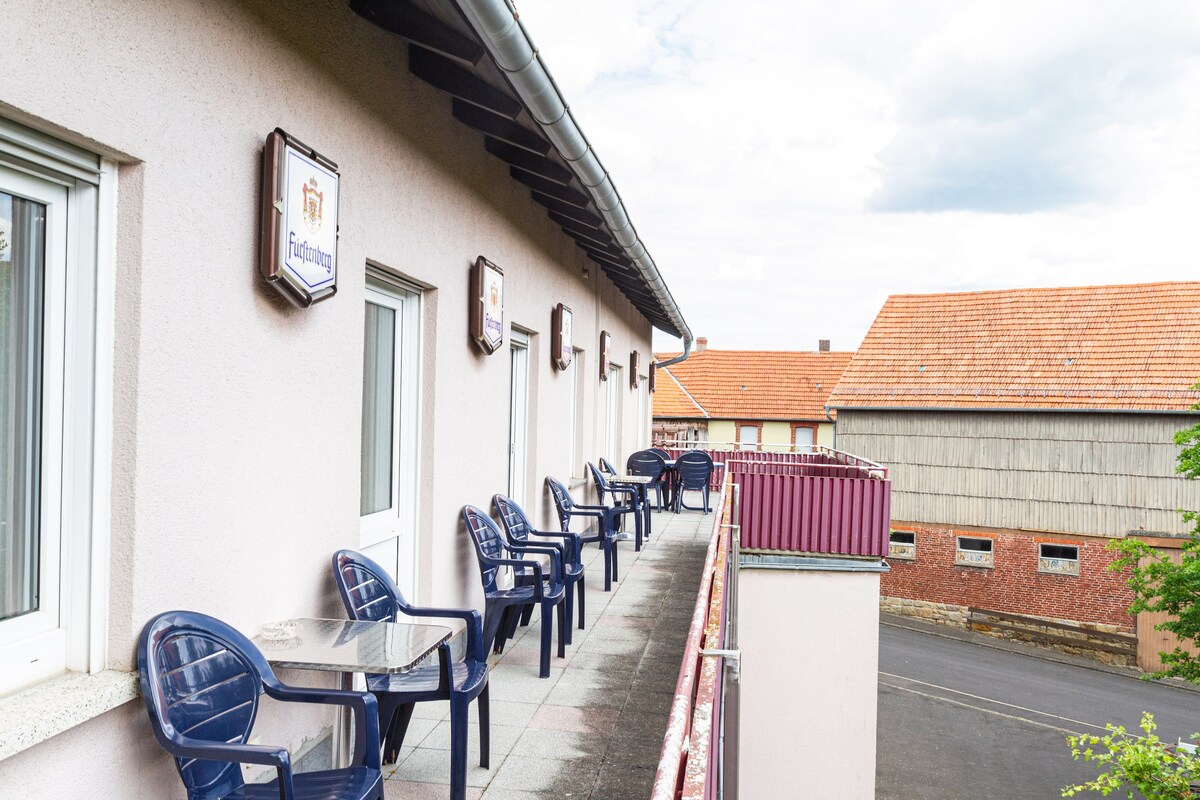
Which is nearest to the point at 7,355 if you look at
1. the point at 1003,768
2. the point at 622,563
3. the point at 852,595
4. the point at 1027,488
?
the point at 622,563

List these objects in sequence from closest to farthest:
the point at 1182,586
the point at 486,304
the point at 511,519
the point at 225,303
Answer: the point at 225,303
the point at 486,304
the point at 511,519
the point at 1182,586

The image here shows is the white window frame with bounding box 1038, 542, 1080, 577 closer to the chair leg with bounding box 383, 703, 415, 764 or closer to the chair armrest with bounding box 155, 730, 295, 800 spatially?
the chair leg with bounding box 383, 703, 415, 764

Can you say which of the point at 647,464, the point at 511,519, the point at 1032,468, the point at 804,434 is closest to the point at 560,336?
the point at 511,519

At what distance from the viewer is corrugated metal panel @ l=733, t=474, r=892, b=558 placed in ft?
38.3

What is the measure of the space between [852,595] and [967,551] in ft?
44.9

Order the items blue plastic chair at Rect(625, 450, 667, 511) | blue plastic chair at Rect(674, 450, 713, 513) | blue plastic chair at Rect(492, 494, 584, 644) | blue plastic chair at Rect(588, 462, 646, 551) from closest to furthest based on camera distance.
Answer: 1. blue plastic chair at Rect(492, 494, 584, 644)
2. blue plastic chair at Rect(588, 462, 646, 551)
3. blue plastic chair at Rect(625, 450, 667, 511)
4. blue plastic chair at Rect(674, 450, 713, 513)

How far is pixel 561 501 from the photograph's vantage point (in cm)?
788

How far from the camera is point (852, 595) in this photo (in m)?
11.4

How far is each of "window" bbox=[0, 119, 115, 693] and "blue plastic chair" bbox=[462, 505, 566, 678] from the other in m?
2.71

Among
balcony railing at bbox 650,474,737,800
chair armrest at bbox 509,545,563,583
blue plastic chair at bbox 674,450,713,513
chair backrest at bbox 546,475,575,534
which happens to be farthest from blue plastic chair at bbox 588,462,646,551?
balcony railing at bbox 650,474,737,800

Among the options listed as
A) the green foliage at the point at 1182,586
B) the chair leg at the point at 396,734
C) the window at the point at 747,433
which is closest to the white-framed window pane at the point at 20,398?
the chair leg at the point at 396,734

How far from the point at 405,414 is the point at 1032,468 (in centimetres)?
2169

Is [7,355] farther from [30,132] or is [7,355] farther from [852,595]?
[852,595]

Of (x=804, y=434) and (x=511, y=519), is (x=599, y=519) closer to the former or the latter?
(x=511, y=519)
